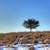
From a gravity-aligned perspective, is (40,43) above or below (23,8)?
below

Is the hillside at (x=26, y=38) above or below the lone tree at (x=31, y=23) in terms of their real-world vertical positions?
below

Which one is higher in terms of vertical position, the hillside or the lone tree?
the lone tree

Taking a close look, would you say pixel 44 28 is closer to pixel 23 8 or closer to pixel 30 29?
pixel 30 29

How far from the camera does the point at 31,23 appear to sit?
1.65 metres

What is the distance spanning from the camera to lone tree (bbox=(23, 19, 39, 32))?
64.8 inches

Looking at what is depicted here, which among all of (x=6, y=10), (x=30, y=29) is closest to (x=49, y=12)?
(x=30, y=29)

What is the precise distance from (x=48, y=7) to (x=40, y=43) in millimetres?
500

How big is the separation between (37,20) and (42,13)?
0.12 metres

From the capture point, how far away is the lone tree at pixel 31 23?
64.8 inches

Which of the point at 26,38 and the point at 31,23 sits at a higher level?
the point at 31,23

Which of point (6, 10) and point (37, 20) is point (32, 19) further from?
point (6, 10)

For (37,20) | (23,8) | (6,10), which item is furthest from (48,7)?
(6,10)

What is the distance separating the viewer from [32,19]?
1664 millimetres

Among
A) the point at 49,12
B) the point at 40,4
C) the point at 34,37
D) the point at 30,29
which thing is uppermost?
the point at 40,4
